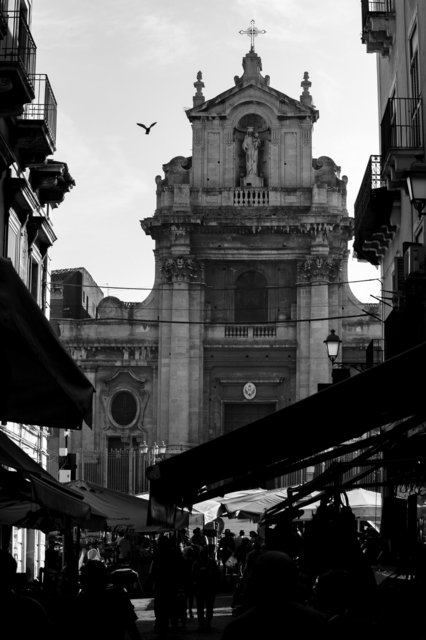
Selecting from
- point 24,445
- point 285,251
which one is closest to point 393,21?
point 24,445

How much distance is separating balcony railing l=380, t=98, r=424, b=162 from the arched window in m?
28.1

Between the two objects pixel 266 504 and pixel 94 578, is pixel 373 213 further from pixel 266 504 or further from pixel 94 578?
pixel 94 578

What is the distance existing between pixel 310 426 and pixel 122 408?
144 feet

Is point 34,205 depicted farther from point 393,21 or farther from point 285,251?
point 285,251

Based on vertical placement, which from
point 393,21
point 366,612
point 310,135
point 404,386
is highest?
point 310,135

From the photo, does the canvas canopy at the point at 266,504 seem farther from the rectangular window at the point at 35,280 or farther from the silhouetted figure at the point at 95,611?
the silhouetted figure at the point at 95,611

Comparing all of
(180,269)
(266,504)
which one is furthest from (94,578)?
(180,269)

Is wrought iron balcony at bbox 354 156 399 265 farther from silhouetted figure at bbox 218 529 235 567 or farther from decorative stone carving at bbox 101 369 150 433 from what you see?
decorative stone carving at bbox 101 369 150 433

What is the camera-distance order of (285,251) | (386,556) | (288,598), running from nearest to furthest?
(288,598), (386,556), (285,251)

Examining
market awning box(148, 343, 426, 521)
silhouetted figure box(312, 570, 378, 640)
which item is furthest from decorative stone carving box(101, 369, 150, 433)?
silhouetted figure box(312, 570, 378, 640)

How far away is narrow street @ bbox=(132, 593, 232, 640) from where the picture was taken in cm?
2008

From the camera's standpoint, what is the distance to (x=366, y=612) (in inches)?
324

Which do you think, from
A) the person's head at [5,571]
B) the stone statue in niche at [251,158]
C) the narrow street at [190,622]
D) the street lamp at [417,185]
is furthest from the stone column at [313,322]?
the person's head at [5,571]

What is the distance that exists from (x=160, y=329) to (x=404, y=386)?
43768mm
